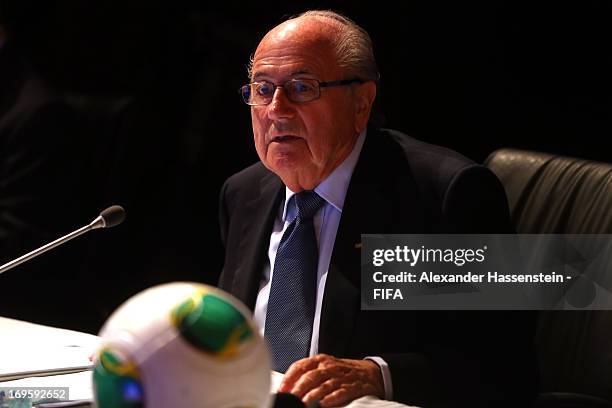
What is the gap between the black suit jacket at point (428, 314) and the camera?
227 cm

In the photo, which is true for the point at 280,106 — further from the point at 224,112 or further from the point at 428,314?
the point at 224,112

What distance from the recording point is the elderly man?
2318 mm

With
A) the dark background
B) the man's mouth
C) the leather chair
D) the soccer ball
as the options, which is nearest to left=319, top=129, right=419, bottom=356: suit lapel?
the man's mouth

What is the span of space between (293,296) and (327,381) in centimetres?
50

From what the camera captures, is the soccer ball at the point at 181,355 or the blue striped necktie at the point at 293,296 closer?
the soccer ball at the point at 181,355

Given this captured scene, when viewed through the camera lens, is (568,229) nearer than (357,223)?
No

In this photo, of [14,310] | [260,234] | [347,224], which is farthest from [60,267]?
[347,224]

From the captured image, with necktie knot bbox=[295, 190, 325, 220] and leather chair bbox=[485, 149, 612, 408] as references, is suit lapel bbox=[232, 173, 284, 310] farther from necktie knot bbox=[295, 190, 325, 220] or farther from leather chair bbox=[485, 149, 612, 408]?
leather chair bbox=[485, 149, 612, 408]

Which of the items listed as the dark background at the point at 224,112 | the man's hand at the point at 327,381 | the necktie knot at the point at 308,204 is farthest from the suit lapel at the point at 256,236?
the dark background at the point at 224,112

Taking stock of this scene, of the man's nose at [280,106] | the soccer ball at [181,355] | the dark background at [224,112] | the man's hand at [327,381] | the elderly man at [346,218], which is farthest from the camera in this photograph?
the dark background at [224,112]

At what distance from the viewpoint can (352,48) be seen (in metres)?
2.49

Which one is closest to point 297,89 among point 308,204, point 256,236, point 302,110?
point 302,110

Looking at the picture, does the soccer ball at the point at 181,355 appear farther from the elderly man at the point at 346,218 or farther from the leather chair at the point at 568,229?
the leather chair at the point at 568,229

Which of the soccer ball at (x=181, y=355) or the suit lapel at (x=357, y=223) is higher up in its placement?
the soccer ball at (x=181, y=355)
